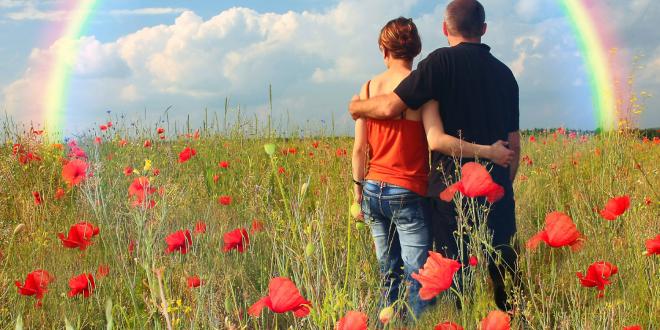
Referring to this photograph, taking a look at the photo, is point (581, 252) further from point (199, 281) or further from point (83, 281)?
point (83, 281)

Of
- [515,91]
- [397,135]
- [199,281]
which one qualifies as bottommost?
[199,281]

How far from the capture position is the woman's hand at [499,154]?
2621mm

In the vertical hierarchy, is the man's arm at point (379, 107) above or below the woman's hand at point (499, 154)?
above

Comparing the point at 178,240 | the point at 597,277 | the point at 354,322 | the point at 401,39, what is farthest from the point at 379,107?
the point at 354,322

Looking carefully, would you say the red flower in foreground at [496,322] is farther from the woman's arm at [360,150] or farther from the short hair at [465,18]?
the short hair at [465,18]

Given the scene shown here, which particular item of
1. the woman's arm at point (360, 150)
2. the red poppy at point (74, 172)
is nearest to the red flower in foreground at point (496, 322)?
the woman's arm at point (360, 150)

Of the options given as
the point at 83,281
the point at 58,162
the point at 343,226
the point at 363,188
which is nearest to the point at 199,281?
the point at 83,281

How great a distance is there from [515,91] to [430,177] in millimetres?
649

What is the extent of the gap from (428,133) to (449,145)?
0.13 metres

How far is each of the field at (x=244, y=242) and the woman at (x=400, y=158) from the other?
0.17 meters

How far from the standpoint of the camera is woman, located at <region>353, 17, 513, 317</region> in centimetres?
264

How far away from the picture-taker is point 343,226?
3.59 meters

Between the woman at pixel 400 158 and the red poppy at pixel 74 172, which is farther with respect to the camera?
the red poppy at pixel 74 172

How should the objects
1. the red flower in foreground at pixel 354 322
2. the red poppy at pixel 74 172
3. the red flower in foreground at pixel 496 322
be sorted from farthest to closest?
the red poppy at pixel 74 172 < the red flower in foreground at pixel 496 322 < the red flower in foreground at pixel 354 322
